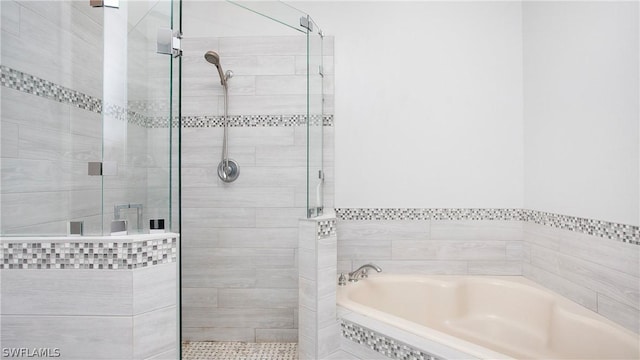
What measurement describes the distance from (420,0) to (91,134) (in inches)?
87.9

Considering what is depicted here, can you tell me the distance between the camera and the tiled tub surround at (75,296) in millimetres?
1162

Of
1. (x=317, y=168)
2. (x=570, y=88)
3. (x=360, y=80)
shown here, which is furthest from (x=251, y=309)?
(x=570, y=88)

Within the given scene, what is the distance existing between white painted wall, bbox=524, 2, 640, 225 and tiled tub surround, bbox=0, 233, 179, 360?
2122mm

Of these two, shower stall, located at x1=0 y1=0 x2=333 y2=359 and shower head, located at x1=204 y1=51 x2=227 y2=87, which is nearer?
shower stall, located at x1=0 y1=0 x2=333 y2=359

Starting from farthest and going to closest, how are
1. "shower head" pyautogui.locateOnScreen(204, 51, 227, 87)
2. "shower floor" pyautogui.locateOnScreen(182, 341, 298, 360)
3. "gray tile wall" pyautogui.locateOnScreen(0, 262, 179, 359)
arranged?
"shower head" pyautogui.locateOnScreen(204, 51, 227, 87) < "shower floor" pyautogui.locateOnScreen(182, 341, 298, 360) < "gray tile wall" pyautogui.locateOnScreen(0, 262, 179, 359)

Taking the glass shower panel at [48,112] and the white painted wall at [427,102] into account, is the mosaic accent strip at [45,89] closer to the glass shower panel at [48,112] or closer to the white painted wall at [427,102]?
the glass shower panel at [48,112]

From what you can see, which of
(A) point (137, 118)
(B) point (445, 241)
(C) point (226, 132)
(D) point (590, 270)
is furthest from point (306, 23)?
(D) point (590, 270)

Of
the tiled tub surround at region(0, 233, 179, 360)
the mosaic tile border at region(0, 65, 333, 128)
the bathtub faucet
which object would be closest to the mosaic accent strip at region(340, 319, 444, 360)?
the bathtub faucet

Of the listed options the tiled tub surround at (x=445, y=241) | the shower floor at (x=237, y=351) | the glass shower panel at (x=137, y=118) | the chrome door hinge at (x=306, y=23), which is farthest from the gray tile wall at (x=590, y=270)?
the glass shower panel at (x=137, y=118)

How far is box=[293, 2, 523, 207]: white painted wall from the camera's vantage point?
2.34 meters

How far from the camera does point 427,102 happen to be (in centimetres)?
238

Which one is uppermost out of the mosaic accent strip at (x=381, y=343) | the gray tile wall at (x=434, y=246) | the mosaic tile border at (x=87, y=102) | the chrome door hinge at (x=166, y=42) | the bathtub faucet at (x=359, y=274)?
the chrome door hinge at (x=166, y=42)

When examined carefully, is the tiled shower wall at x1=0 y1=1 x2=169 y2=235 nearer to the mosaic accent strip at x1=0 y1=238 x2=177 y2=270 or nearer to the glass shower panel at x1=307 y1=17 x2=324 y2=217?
the mosaic accent strip at x1=0 y1=238 x2=177 y2=270

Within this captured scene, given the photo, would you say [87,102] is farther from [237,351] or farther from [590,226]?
[590,226]
